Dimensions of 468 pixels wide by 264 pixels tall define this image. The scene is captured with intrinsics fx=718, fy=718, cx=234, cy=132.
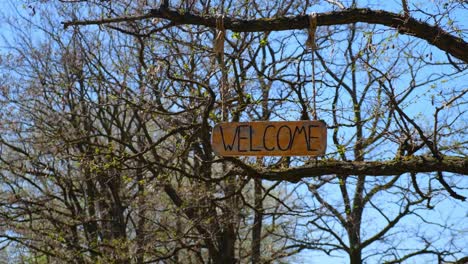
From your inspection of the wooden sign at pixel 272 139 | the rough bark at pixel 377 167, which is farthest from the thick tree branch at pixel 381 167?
the wooden sign at pixel 272 139

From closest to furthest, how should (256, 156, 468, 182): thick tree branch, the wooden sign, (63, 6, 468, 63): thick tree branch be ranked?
the wooden sign → (63, 6, 468, 63): thick tree branch → (256, 156, 468, 182): thick tree branch

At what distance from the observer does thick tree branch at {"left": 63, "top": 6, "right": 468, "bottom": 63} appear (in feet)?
15.7

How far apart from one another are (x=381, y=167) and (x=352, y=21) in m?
1.30

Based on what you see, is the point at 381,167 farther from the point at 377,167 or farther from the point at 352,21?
the point at 352,21

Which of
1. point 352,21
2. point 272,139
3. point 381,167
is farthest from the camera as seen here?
point 381,167

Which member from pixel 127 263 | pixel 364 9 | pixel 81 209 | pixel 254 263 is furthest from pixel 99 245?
pixel 364 9

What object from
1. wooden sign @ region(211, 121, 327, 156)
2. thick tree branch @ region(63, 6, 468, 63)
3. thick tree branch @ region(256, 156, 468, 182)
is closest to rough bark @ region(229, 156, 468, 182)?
thick tree branch @ region(256, 156, 468, 182)

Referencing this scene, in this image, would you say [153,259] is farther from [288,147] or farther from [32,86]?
[288,147]

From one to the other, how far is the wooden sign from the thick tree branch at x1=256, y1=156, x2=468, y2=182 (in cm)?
148

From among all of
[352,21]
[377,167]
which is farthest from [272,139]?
[377,167]

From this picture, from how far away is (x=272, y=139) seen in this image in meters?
3.95

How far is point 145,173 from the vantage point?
38.4ft

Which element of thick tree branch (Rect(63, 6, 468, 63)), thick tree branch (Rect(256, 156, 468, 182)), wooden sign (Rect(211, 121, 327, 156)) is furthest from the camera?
thick tree branch (Rect(256, 156, 468, 182))

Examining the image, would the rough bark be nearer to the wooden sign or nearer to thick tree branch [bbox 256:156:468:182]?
thick tree branch [bbox 256:156:468:182]
